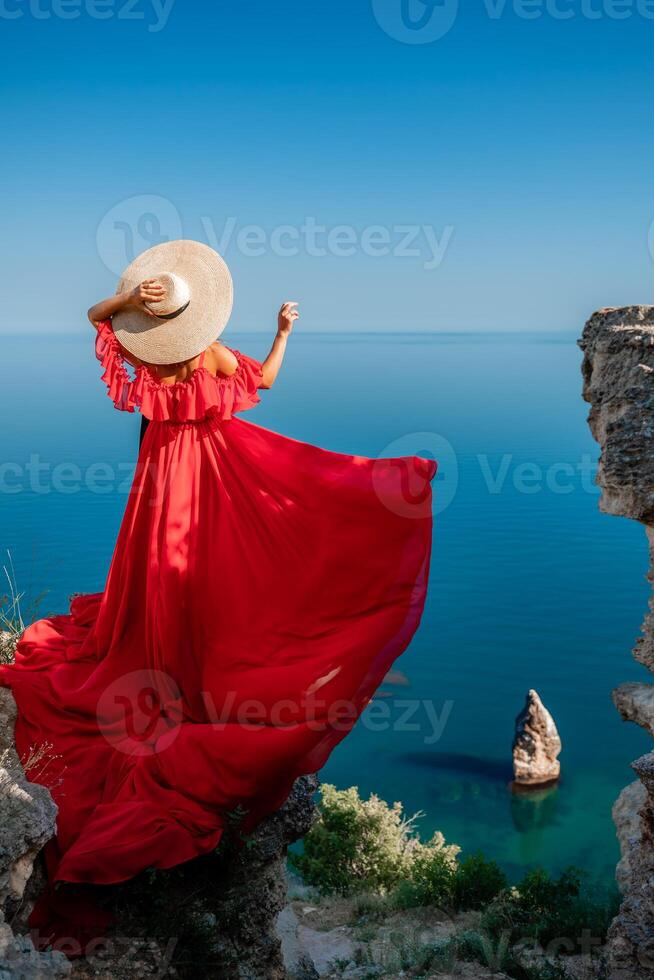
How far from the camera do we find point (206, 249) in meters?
5.09

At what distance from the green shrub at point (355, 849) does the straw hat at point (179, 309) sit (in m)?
7.47

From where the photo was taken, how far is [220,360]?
520cm

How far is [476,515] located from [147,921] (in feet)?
153

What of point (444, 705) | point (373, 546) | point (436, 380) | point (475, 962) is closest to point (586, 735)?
point (444, 705)

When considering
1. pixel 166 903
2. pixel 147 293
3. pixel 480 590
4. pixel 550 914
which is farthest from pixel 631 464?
pixel 480 590

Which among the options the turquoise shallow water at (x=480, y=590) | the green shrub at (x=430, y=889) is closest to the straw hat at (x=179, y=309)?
the turquoise shallow water at (x=480, y=590)

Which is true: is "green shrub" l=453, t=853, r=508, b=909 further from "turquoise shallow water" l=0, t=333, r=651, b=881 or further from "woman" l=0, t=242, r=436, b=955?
"woman" l=0, t=242, r=436, b=955

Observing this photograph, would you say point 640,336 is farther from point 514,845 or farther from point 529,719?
point 514,845

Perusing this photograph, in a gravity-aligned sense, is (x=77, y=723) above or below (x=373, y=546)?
below

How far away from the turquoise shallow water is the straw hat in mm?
1905

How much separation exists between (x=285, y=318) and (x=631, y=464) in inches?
87.7

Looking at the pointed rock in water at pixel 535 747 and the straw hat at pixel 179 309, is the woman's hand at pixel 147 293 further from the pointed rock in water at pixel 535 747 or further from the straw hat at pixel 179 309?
the pointed rock in water at pixel 535 747

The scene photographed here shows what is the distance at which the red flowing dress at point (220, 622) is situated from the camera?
423 cm

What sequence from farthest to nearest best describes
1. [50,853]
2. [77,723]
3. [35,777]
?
[77,723]
[35,777]
[50,853]
